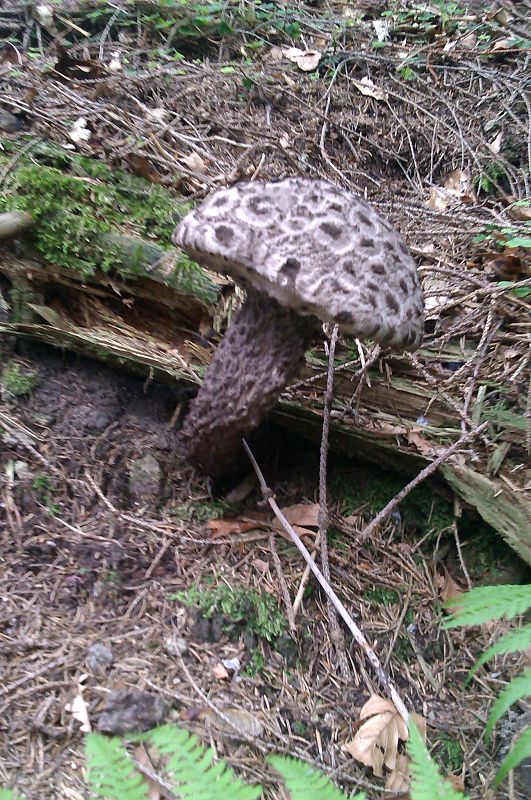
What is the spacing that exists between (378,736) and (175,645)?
0.83 metres

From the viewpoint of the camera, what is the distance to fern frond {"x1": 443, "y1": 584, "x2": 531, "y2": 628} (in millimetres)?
1815

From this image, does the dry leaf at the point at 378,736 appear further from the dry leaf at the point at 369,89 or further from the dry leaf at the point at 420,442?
the dry leaf at the point at 369,89

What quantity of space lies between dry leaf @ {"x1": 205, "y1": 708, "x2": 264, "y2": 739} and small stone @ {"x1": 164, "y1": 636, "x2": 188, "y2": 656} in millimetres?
250

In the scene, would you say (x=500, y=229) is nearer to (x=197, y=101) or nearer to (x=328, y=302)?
(x=328, y=302)

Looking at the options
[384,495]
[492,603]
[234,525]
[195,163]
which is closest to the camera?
[492,603]

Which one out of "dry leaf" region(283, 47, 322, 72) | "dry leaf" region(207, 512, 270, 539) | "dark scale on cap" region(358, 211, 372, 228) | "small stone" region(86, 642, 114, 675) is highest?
"dry leaf" region(283, 47, 322, 72)

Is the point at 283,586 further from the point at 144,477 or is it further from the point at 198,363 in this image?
the point at 198,363

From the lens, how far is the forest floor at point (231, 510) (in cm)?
211

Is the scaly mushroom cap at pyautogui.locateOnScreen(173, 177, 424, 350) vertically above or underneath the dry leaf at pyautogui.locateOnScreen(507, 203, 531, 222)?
underneath

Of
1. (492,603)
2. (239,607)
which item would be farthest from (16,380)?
(492,603)

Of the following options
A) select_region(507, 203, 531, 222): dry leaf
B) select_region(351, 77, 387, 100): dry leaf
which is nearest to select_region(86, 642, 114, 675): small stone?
select_region(507, 203, 531, 222): dry leaf

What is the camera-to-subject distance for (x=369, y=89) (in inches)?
184

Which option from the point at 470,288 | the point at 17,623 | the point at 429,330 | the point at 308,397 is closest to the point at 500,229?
the point at 470,288

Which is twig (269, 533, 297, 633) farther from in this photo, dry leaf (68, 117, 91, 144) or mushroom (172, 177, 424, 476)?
dry leaf (68, 117, 91, 144)
